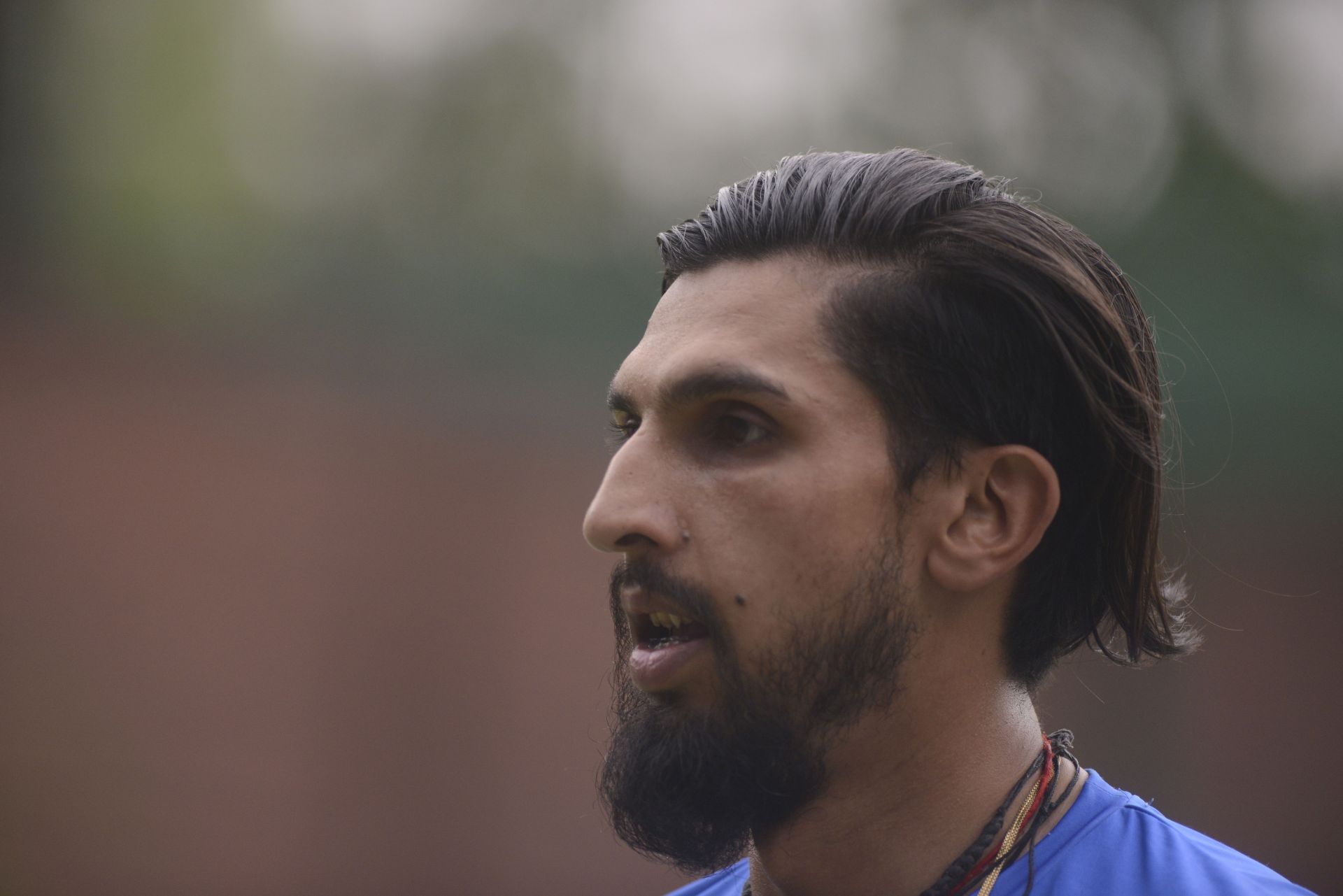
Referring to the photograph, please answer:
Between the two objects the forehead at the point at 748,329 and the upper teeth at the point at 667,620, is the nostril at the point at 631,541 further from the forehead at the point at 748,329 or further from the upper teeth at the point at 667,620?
the forehead at the point at 748,329

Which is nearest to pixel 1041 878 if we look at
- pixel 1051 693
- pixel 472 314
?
pixel 1051 693

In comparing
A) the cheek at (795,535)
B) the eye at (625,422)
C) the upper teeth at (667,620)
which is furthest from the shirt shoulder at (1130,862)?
the eye at (625,422)

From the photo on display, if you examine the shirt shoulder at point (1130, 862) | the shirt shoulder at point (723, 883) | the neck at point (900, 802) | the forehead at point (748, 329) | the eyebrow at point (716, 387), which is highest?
the forehead at point (748, 329)

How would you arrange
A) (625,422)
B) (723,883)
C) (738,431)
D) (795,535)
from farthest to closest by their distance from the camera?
(723,883), (625,422), (738,431), (795,535)

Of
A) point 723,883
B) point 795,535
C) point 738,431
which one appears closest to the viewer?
point 795,535

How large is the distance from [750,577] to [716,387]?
348 millimetres

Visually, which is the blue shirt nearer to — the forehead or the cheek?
the cheek

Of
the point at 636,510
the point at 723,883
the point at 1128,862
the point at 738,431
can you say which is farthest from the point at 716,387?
the point at 723,883

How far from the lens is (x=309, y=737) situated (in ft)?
20.9

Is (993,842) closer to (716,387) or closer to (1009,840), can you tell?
(1009,840)

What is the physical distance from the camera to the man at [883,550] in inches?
78.4

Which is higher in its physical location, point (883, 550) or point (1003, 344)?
point (1003, 344)

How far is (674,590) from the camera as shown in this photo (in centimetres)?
202

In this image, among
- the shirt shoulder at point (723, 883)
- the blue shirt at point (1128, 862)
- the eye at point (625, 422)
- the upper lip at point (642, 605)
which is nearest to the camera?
the blue shirt at point (1128, 862)
